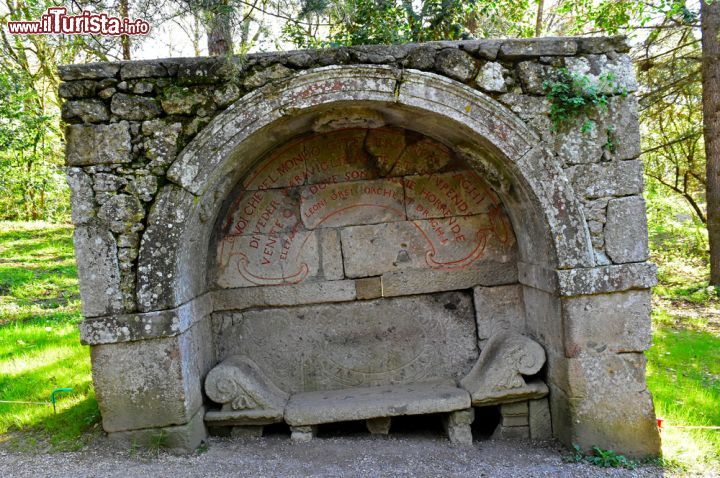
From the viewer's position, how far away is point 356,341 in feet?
13.3

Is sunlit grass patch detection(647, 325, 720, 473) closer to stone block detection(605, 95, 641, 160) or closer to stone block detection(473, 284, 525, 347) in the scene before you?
stone block detection(473, 284, 525, 347)

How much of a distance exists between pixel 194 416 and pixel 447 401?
1.73m

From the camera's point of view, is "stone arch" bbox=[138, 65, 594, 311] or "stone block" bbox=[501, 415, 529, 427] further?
"stone block" bbox=[501, 415, 529, 427]

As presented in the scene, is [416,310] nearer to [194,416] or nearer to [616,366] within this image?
[616,366]

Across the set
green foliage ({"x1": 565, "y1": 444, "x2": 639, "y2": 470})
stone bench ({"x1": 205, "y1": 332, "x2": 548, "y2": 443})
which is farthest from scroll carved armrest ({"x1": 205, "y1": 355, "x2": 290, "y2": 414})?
green foliage ({"x1": 565, "y1": 444, "x2": 639, "y2": 470})

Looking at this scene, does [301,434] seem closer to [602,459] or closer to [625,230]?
[602,459]

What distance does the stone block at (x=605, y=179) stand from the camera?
325 centimetres

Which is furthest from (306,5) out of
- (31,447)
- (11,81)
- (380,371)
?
(11,81)

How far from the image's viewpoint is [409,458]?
3.41 meters

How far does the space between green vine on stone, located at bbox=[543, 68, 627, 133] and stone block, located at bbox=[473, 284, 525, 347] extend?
133 cm

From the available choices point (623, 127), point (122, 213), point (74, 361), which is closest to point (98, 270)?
point (122, 213)

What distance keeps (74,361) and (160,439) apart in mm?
2448

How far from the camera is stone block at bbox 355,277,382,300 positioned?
3994 mm

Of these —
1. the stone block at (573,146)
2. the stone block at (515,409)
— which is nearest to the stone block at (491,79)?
the stone block at (573,146)
